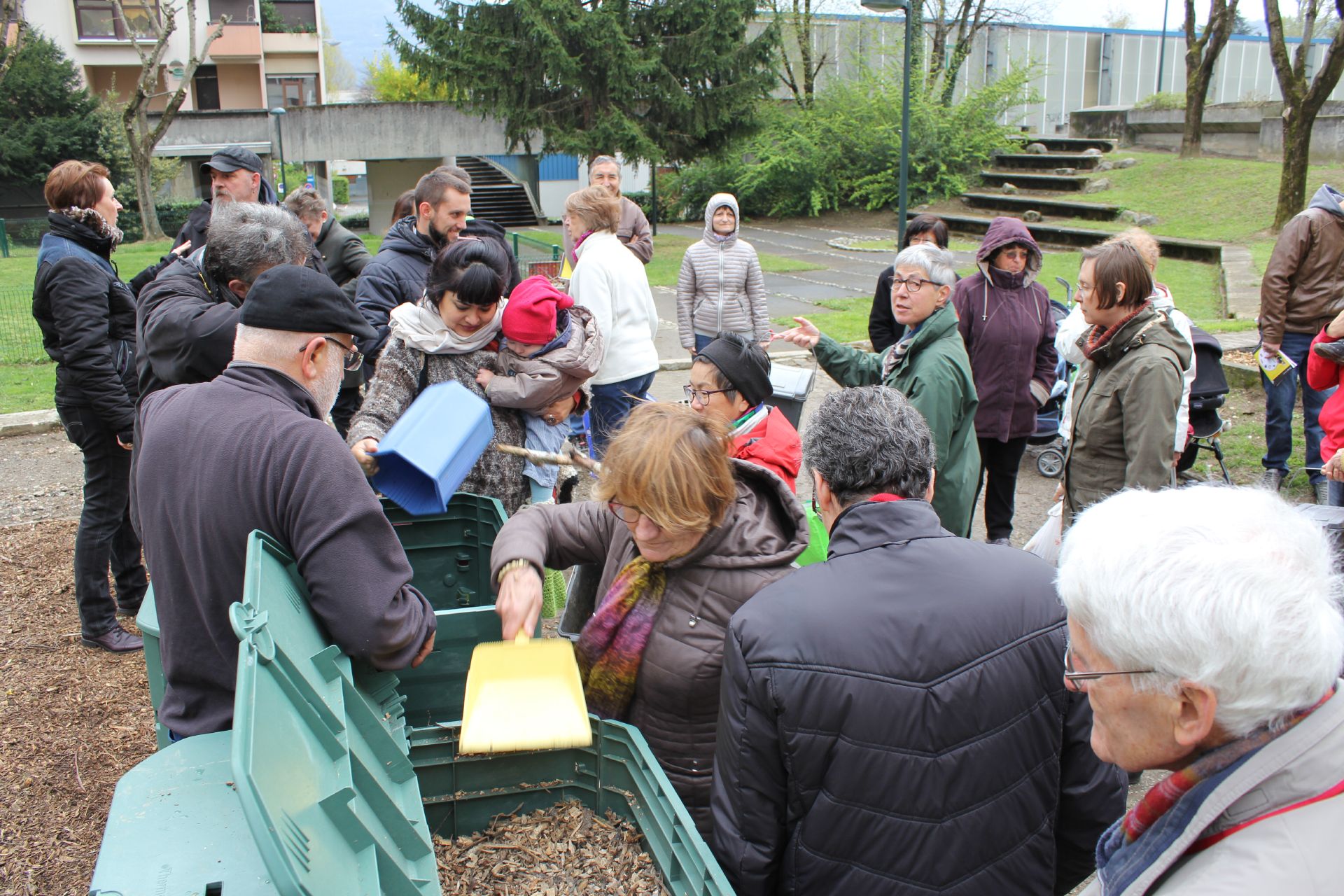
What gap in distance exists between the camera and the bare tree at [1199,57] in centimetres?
2080

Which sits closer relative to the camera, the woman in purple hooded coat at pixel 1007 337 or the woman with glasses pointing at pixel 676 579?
the woman with glasses pointing at pixel 676 579

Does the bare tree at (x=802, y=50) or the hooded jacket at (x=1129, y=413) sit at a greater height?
the bare tree at (x=802, y=50)

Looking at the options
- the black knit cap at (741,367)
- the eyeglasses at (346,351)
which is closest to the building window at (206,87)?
the black knit cap at (741,367)

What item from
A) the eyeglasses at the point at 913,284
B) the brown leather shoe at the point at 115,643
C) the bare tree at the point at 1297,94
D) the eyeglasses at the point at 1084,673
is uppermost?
the bare tree at the point at 1297,94

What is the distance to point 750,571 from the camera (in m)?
2.22

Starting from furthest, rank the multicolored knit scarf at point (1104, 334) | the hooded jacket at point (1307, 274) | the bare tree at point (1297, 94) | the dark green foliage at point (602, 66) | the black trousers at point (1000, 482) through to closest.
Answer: the dark green foliage at point (602, 66) < the bare tree at point (1297, 94) < the hooded jacket at point (1307, 274) < the black trousers at point (1000, 482) < the multicolored knit scarf at point (1104, 334)

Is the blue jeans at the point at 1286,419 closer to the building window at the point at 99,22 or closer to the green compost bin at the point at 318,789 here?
the green compost bin at the point at 318,789

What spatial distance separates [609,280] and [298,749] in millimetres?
4302

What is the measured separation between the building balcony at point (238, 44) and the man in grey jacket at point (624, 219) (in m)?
41.1

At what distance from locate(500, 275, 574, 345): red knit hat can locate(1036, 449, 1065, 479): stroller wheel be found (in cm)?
440

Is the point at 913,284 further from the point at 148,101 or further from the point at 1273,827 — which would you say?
the point at 148,101

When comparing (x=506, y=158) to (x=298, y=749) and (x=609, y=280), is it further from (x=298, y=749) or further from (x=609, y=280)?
(x=298, y=749)

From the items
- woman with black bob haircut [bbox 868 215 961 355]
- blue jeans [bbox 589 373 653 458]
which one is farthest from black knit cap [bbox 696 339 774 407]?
woman with black bob haircut [bbox 868 215 961 355]

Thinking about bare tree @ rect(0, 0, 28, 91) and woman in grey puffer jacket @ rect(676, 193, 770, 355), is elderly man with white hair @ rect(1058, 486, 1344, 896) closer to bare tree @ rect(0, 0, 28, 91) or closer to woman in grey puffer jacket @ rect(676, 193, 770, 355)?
woman in grey puffer jacket @ rect(676, 193, 770, 355)
